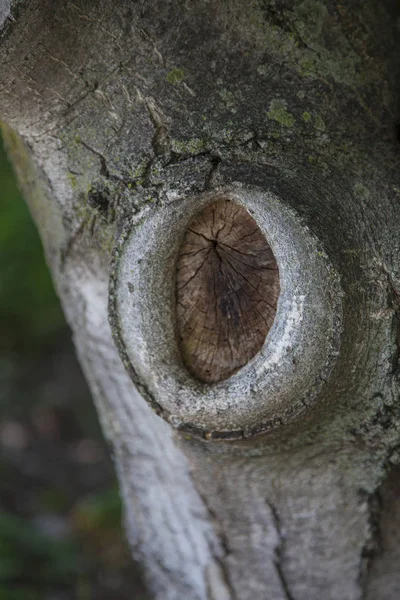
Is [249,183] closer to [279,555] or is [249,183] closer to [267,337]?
[267,337]

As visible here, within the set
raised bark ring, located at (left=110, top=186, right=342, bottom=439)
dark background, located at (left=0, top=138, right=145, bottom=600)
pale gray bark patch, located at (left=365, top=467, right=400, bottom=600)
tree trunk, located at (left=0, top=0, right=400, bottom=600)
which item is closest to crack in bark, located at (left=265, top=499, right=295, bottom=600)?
tree trunk, located at (left=0, top=0, right=400, bottom=600)

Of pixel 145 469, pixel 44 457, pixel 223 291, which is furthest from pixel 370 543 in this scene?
pixel 44 457

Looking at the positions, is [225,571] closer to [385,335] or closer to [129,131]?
[385,335]

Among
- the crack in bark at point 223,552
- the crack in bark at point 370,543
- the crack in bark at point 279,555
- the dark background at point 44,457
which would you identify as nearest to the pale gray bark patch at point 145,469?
the crack in bark at point 223,552

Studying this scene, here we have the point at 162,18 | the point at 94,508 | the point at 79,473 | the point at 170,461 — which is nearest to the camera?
the point at 162,18

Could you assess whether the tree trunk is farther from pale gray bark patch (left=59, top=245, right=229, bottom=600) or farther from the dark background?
the dark background

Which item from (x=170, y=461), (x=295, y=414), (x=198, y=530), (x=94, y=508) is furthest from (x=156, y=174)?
(x=94, y=508)

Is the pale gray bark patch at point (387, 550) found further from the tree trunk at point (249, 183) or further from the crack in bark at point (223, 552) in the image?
the crack in bark at point (223, 552)
